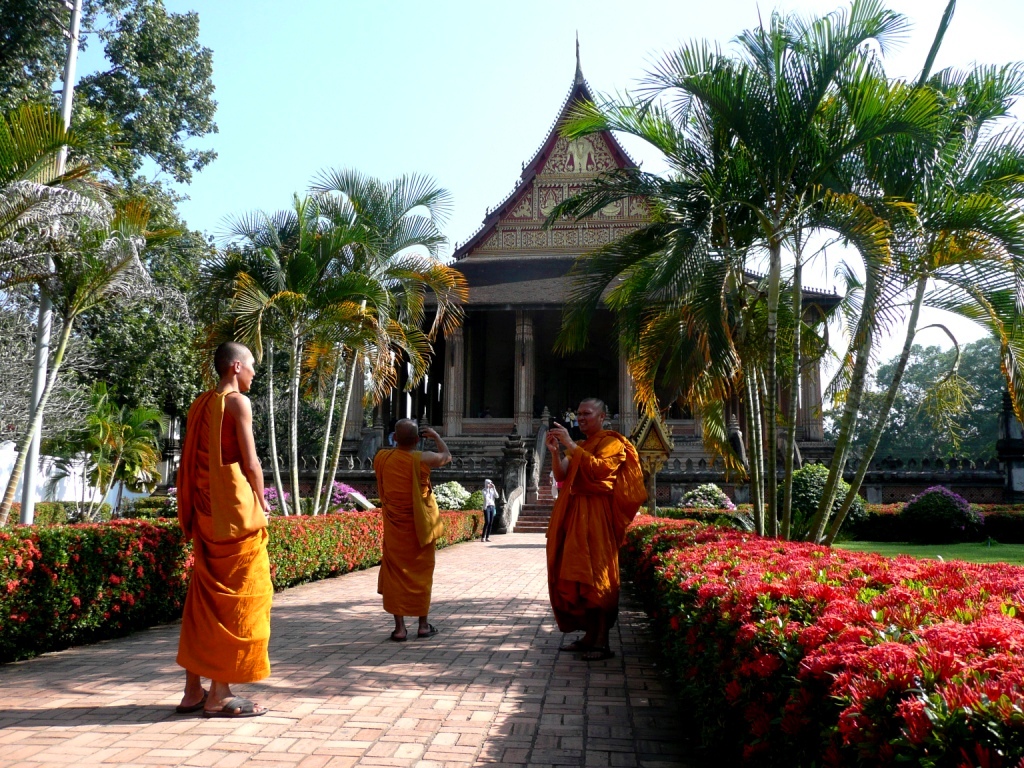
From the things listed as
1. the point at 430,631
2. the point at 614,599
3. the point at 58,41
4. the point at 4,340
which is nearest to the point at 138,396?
the point at 4,340

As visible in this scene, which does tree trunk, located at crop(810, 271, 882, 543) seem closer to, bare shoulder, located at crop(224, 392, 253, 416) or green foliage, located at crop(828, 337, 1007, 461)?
bare shoulder, located at crop(224, 392, 253, 416)

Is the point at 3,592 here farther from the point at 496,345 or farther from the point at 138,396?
the point at 496,345

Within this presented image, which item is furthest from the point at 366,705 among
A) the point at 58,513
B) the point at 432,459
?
the point at 58,513

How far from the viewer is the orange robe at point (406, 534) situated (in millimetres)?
5762

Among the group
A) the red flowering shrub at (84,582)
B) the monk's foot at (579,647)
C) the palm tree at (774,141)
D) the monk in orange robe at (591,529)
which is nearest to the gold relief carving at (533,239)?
the palm tree at (774,141)

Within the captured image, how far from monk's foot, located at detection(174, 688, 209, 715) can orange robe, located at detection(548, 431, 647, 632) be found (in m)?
2.24

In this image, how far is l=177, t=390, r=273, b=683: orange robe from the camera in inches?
143

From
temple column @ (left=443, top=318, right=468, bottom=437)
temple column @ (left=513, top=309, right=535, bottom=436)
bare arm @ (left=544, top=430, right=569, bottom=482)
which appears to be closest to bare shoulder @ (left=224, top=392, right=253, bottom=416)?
bare arm @ (left=544, top=430, right=569, bottom=482)

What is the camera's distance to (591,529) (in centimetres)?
522

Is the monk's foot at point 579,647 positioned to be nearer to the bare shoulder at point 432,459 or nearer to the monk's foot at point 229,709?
the bare shoulder at point 432,459

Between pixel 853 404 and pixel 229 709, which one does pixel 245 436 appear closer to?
pixel 229 709

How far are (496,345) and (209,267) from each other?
1750 cm

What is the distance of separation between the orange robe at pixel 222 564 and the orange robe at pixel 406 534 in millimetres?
1990

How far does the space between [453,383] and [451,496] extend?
639cm
